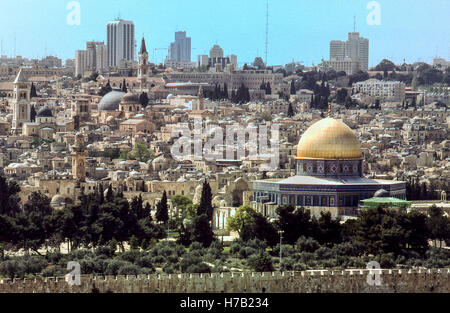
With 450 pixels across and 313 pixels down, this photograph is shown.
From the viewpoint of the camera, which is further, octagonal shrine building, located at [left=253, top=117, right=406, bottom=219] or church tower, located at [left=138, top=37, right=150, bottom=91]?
church tower, located at [left=138, top=37, right=150, bottom=91]

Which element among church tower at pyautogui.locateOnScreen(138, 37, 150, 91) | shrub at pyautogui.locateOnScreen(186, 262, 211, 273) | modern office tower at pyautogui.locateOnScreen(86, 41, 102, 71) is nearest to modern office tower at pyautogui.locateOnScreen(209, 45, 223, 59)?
modern office tower at pyautogui.locateOnScreen(86, 41, 102, 71)

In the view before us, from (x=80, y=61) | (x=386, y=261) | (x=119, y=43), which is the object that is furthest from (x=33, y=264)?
(x=119, y=43)

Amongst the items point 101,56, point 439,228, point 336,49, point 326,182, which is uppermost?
point 336,49

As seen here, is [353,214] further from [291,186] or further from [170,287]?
[170,287]

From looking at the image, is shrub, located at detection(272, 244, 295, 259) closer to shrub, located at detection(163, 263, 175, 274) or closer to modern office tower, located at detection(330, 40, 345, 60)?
shrub, located at detection(163, 263, 175, 274)

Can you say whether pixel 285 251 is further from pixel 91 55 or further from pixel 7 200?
pixel 91 55

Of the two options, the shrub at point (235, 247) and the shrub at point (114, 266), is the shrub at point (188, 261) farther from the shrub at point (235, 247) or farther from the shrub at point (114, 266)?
the shrub at point (235, 247)
